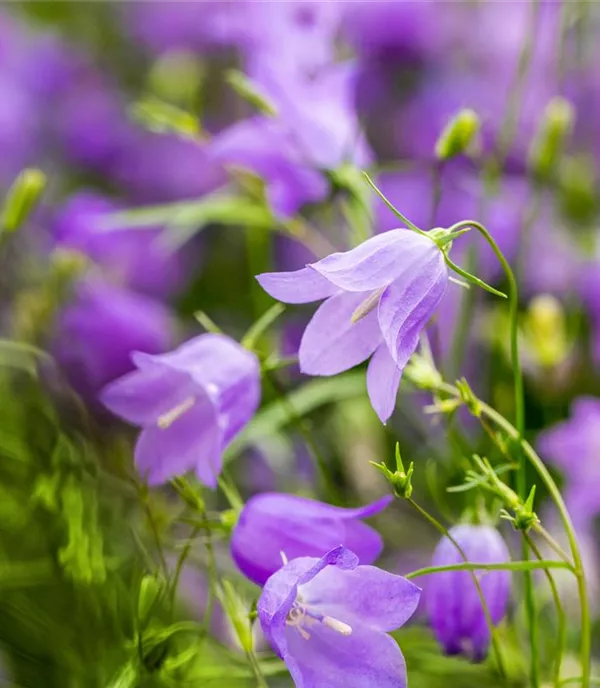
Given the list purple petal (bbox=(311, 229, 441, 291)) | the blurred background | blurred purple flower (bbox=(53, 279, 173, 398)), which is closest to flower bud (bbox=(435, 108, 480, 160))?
the blurred background

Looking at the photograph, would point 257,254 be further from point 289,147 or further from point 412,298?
point 412,298

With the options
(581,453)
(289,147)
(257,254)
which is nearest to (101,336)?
(257,254)

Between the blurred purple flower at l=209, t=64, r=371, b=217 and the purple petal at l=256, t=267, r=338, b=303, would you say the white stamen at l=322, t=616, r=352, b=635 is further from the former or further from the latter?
the blurred purple flower at l=209, t=64, r=371, b=217

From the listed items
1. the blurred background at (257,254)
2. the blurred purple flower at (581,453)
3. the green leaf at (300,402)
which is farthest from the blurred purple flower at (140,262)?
the blurred purple flower at (581,453)

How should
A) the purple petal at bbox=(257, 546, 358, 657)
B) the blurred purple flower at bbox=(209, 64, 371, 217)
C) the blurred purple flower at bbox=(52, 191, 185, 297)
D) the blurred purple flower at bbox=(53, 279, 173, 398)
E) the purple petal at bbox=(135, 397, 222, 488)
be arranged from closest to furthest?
the purple petal at bbox=(257, 546, 358, 657)
the purple petal at bbox=(135, 397, 222, 488)
the blurred purple flower at bbox=(209, 64, 371, 217)
the blurred purple flower at bbox=(53, 279, 173, 398)
the blurred purple flower at bbox=(52, 191, 185, 297)

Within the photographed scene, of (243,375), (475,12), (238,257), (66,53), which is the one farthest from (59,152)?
(243,375)

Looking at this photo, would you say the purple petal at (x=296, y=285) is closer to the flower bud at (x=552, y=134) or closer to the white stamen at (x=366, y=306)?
the white stamen at (x=366, y=306)
